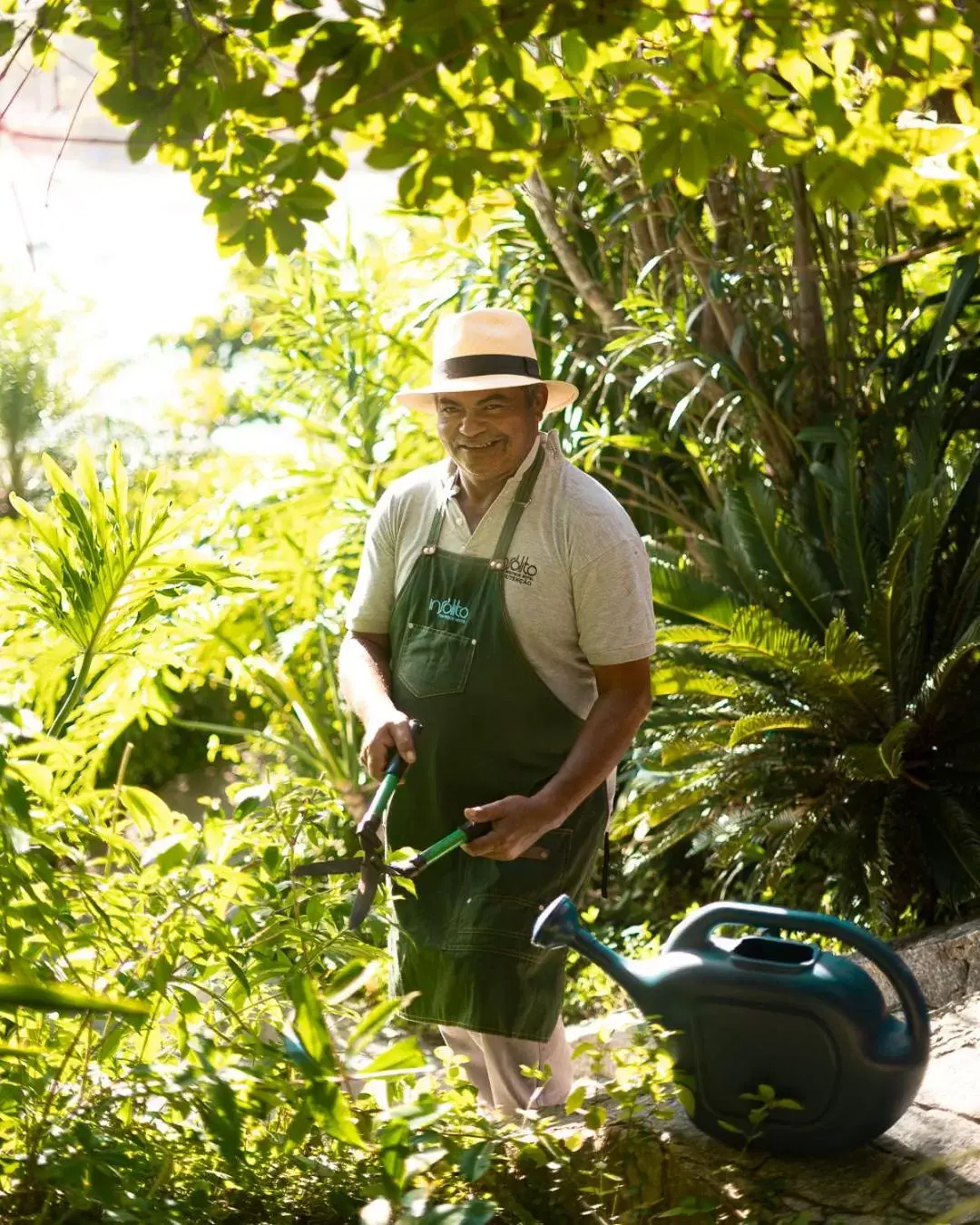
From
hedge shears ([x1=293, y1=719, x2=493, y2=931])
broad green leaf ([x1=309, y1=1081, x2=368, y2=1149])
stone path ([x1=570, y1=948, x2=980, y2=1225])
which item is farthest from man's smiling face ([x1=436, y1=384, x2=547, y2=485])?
broad green leaf ([x1=309, y1=1081, x2=368, y2=1149])

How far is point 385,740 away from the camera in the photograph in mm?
2797

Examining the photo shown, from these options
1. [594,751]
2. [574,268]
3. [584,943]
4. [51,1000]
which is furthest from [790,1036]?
[574,268]

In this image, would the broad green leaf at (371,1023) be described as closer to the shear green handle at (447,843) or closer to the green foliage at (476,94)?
the shear green handle at (447,843)

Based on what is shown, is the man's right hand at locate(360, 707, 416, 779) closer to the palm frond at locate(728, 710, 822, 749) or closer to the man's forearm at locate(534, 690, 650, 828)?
the man's forearm at locate(534, 690, 650, 828)

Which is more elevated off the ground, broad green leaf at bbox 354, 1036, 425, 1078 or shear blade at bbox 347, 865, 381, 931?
broad green leaf at bbox 354, 1036, 425, 1078

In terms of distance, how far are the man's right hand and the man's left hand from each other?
0.68 ft

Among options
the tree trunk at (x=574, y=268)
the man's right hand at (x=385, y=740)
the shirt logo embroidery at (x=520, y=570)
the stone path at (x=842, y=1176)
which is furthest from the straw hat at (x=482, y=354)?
the tree trunk at (x=574, y=268)

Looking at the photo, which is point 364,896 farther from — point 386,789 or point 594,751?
point 594,751

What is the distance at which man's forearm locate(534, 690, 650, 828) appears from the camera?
2.69m

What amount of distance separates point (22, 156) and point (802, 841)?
3.04 m

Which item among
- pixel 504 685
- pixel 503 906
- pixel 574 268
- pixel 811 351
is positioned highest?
pixel 574 268

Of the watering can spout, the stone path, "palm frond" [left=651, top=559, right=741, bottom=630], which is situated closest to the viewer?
the stone path

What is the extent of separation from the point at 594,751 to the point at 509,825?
221 millimetres

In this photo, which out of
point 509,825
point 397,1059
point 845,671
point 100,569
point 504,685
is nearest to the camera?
point 397,1059
